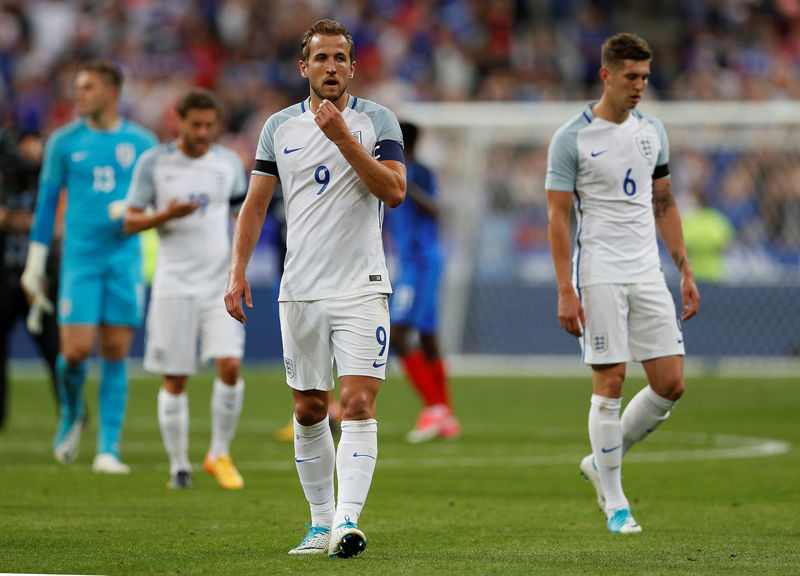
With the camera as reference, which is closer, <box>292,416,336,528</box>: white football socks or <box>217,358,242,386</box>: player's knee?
<box>292,416,336,528</box>: white football socks

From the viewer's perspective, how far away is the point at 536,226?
20.0 metres

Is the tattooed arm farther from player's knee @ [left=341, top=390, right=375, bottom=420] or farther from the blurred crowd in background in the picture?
the blurred crowd in background

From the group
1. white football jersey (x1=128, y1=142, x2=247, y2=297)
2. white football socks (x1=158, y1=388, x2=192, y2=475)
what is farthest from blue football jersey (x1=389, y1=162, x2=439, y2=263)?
white football socks (x1=158, y1=388, x2=192, y2=475)

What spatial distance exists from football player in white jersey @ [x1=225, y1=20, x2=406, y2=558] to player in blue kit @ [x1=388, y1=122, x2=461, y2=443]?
20.1 feet

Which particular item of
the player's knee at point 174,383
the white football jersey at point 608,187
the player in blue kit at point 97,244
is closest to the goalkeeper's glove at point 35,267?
the player in blue kit at point 97,244

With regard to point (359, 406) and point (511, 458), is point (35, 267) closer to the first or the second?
point (511, 458)

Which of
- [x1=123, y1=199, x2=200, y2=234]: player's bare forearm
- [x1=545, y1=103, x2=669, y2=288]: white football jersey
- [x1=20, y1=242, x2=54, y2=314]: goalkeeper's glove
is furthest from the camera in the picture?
[x1=20, y1=242, x2=54, y2=314]: goalkeeper's glove

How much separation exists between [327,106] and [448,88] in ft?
60.7

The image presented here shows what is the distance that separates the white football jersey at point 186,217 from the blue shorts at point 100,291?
694 mm

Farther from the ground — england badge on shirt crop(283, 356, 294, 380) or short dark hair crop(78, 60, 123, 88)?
short dark hair crop(78, 60, 123, 88)

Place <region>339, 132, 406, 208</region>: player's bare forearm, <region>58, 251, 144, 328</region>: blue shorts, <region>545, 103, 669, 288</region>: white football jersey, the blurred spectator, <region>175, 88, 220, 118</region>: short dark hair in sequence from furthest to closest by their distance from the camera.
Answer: the blurred spectator → <region>58, 251, 144, 328</region>: blue shorts → <region>175, 88, 220, 118</region>: short dark hair → <region>545, 103, 669, 288</region>: white football jersey → <region>339, 132, 406, 208</region>: player's bare forearm

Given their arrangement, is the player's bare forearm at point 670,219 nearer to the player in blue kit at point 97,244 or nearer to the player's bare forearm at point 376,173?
the player's bare forearm at point 376,173

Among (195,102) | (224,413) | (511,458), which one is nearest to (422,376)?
(511,458)

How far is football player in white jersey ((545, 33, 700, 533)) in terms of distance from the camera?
716cm
